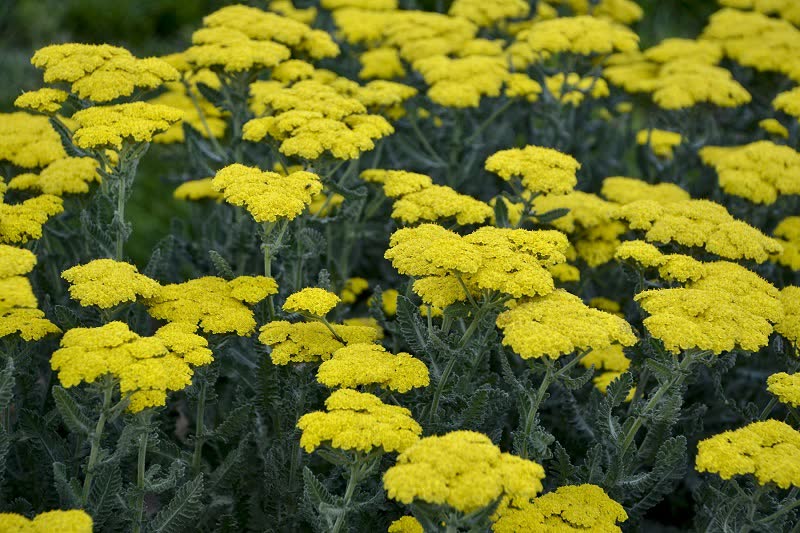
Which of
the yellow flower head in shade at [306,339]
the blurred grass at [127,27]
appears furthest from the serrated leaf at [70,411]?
the blurred grass at [127,27]

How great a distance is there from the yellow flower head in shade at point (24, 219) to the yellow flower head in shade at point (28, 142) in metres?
0.67

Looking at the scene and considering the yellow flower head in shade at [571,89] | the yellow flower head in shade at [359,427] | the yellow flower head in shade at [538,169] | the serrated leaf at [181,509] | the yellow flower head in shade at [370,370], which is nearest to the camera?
the yellow flower head in shade at [359,427]

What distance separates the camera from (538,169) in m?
4.66

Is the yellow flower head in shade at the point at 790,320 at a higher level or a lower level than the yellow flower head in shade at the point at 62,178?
lower

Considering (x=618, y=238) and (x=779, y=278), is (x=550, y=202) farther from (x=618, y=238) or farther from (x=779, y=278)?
(x=779, y=278)

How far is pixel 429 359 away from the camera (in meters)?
3.95

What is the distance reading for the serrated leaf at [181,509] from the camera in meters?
3.55

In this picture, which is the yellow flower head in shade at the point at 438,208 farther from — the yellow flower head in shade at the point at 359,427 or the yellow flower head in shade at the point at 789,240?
the yellow flower head in shade at the point at 789,240

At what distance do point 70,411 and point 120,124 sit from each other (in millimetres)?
1525

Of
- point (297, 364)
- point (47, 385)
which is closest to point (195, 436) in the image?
point (297, 364)

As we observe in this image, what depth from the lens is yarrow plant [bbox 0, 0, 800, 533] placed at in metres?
3.31

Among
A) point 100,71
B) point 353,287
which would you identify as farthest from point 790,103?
point 100,71

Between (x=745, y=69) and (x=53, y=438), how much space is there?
6256 mm

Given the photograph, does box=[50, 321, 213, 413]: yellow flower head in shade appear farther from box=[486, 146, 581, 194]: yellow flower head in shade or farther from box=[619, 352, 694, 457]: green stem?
box=[486, 146, 581, 194]: yellow flower head in shade
